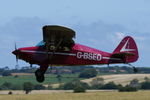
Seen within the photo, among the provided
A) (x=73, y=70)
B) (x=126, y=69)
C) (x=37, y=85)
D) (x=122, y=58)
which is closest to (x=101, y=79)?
(x=37, y=85)

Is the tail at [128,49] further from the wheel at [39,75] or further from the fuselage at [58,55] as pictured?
the wheel at [39,75]

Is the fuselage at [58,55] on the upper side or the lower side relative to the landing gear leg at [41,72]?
upper

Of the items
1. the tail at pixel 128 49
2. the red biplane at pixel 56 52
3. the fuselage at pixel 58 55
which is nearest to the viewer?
the red biplane at pixel 56 52

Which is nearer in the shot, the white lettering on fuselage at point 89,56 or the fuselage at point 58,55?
the fuselage at point 58,55

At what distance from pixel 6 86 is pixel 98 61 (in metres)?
90.0

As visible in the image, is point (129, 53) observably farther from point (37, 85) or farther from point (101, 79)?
point (101, 79)

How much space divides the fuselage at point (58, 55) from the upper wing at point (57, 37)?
410 mm

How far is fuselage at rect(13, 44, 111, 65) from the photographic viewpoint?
3064 centimetres

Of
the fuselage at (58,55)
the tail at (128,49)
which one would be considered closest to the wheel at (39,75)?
the fuselage at (58,55)

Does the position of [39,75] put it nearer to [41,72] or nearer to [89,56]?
[41,72]

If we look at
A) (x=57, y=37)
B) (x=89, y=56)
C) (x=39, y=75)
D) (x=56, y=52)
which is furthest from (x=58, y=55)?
(x=89, y=56)

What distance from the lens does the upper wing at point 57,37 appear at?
1164 inches

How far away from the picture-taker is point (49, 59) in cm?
3064

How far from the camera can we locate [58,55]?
A: 30.7 m
